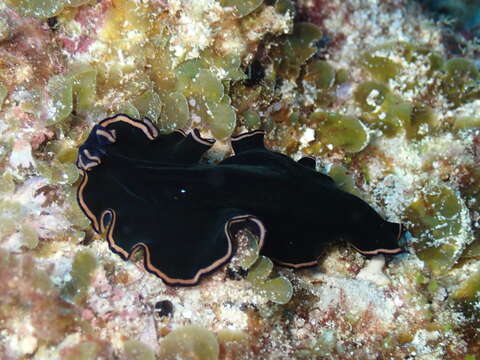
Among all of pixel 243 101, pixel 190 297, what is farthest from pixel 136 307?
pixel 243 101

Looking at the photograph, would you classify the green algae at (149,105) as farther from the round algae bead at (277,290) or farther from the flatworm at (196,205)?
the round algae bead at (277,290)

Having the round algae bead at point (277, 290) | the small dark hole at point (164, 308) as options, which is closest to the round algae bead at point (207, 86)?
the round algae bead at point (277, 290)

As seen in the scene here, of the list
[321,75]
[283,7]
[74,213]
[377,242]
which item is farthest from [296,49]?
[74,213]

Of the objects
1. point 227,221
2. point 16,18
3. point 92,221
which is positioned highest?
point 16,18

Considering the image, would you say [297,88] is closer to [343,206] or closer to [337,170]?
[337,170]

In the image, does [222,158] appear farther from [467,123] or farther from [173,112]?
[467,123]

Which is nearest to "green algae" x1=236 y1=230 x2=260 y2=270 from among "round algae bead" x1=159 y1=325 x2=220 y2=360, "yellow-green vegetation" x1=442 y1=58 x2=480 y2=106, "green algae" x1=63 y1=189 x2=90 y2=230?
"round algae bead" x1=159 y1=325 x2=220 y2=360

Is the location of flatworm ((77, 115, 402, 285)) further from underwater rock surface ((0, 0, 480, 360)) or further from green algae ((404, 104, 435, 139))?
green algae ((404, 104, 435, 139))
